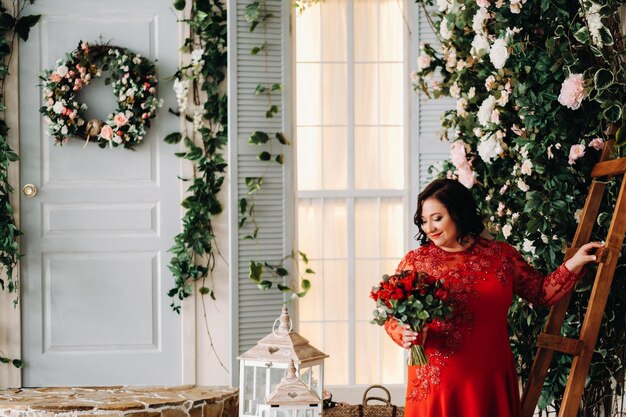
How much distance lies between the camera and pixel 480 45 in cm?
308

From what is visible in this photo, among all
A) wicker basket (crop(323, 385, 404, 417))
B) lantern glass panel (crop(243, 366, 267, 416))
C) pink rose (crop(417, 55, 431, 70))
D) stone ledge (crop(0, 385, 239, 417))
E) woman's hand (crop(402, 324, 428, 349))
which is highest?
pink rose (crop(417, 55, 431, 70))

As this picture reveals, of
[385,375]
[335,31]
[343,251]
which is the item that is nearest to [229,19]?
[335,31]

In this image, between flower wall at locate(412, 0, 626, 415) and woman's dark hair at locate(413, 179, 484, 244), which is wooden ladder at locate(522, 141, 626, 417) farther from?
woman's dark hair at locate(413, 179, 484, 244)

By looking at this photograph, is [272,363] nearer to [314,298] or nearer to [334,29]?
[314,298]

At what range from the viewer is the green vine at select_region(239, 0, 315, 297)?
156 inches

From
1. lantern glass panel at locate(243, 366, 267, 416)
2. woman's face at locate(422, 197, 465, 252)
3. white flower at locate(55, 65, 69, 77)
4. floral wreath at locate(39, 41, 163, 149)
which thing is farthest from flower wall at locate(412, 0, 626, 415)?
white flower at locate(55, 65, 69, 77)

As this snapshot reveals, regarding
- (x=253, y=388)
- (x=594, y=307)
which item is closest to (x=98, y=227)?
(x=253, y=388)

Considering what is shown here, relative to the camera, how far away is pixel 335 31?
4.14 m

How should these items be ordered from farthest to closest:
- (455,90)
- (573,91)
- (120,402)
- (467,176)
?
(120,402) → (455,90) → (467,176) → (573,91)

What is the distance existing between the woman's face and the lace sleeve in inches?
8.6

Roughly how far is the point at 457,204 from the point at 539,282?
1.22 ft

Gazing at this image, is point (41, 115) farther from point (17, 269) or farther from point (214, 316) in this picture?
point (214, 316)

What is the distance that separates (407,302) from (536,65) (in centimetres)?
106

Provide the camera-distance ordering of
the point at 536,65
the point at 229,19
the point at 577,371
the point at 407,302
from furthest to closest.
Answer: the point at 229,19 → the point at 536,65 → the point at 577,371 → the point at 407,302
